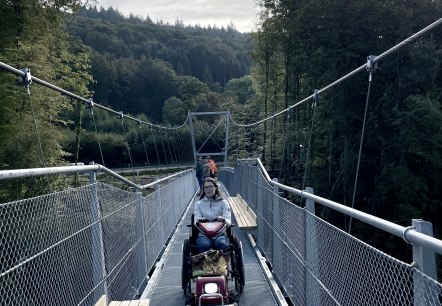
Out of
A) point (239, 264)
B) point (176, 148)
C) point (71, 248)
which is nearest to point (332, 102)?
point (239, 264)

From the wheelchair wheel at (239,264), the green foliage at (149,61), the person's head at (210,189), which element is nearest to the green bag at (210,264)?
the wheelchair wheel at (239,264)

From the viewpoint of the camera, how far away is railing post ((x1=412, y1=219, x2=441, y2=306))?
1659 mm

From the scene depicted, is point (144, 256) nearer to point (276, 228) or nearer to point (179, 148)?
point (276, 228)

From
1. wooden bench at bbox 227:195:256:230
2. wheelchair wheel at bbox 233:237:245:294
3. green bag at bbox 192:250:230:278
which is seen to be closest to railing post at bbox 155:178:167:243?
wooden bench at bbox 227:195:256:230

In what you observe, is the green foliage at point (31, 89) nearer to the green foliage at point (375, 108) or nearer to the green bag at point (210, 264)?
the green foliage at point (375, 108)

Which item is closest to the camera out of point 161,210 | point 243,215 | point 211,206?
point 211,206

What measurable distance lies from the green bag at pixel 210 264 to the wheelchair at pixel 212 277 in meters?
0.04

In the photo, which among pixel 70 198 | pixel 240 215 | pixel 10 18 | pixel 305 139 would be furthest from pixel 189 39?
pixel 70 198

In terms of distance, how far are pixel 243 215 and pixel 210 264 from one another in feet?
14.6

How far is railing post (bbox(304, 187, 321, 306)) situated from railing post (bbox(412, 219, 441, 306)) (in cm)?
166

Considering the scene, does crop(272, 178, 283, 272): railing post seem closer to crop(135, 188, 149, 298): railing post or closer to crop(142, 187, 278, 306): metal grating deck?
crop(142, 187, 278, 306): metal grating deck

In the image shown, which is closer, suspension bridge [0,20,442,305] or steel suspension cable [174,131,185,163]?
suspension bridge [0,20,442,305]

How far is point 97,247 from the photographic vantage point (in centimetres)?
330

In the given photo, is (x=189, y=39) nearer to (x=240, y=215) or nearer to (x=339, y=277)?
(x=240, y=215)
